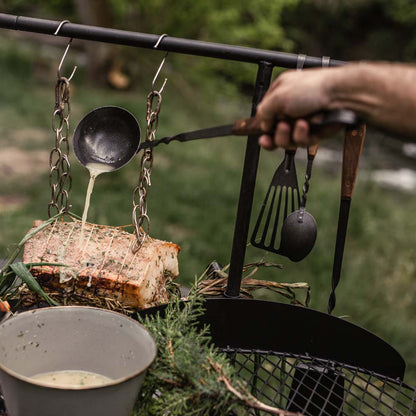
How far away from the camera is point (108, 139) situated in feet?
4.75

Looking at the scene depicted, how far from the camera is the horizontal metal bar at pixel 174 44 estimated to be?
53.9 inches

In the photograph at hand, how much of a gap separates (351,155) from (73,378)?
791 millimetres

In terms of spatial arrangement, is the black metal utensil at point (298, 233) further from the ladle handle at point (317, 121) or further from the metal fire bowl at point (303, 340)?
the ladle handle at point (317, 121)

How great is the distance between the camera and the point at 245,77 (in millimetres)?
8430

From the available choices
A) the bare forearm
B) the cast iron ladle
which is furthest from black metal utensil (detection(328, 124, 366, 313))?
the cast iron ladle

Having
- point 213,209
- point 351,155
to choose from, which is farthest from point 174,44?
point 213,209

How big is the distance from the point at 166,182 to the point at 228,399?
4254 mm

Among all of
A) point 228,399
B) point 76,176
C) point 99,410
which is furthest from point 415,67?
point 76,176

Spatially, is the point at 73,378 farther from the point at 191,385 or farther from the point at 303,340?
the point at 303,340

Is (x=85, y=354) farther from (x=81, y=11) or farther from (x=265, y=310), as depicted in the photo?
(x=81, y=11)

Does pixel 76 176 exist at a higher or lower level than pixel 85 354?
lower

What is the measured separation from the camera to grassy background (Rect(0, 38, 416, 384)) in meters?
3.60

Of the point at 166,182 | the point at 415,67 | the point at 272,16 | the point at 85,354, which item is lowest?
the point at 166,182

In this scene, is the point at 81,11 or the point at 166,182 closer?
the point at 166,182
